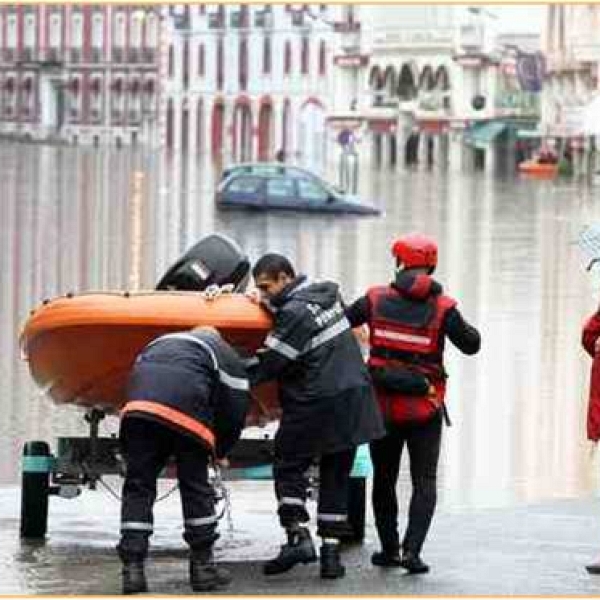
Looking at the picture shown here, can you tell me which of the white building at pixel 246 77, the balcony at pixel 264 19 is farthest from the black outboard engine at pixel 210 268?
the balcony at pixel 264 19

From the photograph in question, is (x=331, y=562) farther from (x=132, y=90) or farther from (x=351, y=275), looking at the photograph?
(x=132, y=90)

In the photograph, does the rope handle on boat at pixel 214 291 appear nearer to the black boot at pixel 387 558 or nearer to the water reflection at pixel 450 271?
the black boot at pixel 387 558

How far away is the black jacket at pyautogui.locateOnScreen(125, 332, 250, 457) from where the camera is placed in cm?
930

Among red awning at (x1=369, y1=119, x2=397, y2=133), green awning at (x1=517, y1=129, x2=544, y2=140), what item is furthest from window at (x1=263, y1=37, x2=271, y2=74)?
green awning at (x1=517, y1=129, x2=544, y2=140)

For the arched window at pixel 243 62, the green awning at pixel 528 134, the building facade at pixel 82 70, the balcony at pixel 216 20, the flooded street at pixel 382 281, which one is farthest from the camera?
the building facade at pixel 82 70

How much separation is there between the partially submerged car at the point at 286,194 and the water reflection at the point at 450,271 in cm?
64

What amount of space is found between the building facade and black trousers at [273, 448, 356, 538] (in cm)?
13821

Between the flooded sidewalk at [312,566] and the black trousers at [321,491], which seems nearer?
the flooded sidewalk at [312,566]

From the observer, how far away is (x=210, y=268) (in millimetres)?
10969

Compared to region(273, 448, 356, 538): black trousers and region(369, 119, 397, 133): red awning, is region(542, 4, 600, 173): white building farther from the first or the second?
region(273, 448, 356, 538): black trousers

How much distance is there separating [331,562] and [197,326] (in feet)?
3.53

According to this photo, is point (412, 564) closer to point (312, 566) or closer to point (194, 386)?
point (312, 566)

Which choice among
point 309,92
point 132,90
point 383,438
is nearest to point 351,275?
point 383,438

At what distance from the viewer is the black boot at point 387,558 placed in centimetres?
990
